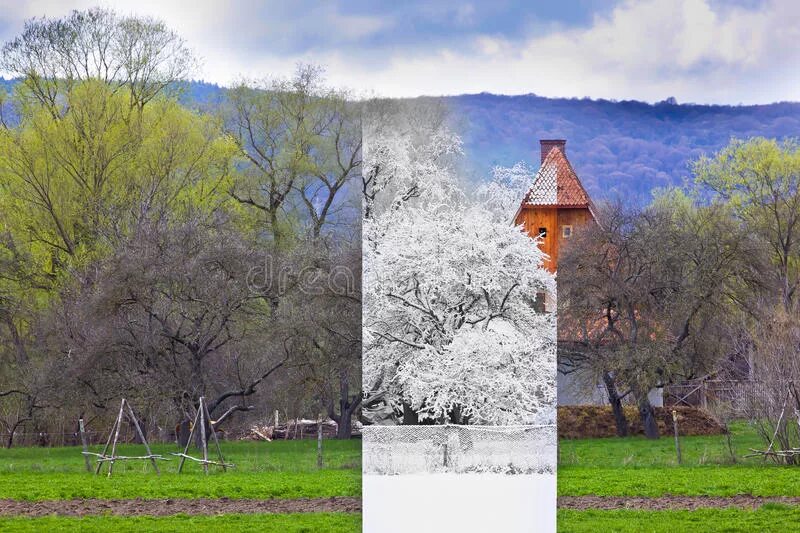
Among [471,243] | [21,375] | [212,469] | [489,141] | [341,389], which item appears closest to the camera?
[489,141]

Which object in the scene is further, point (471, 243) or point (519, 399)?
point (471, 243)

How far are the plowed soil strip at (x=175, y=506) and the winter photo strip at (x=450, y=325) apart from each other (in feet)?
3.42

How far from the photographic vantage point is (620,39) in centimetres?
1636

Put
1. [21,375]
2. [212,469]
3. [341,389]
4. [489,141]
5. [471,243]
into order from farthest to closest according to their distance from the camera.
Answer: [21,375] → [341,389] → [212,469] → [471,243] → [489,141]

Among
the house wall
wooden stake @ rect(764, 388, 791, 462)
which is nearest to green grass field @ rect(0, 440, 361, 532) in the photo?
the house wall

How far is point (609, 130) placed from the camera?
74.8 ft

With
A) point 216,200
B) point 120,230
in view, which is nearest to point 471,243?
point 120,230

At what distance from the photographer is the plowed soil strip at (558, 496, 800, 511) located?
14219mm

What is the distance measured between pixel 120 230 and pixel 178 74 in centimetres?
616

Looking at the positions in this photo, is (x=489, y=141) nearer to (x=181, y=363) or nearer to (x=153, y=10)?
(x=181, y=363)

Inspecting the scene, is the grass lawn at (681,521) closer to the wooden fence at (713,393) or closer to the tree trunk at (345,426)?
the wooden fence at (713,393)

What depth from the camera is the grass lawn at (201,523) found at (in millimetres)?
12828

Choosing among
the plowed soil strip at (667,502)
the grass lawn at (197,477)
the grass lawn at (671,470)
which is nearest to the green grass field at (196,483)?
the grass lawn at (197,477)

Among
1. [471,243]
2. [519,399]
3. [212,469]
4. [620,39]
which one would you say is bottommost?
[212,469]
